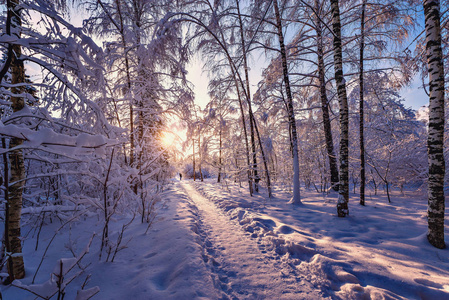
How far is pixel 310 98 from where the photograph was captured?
33.8 feet

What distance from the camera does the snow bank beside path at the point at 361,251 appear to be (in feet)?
7.15

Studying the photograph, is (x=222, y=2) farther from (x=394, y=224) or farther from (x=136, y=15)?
(x=394, y=224)

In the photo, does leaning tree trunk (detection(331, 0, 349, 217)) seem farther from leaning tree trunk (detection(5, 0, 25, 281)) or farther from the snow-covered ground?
leaning tree trunk (detection(5, 0, 25, 281))

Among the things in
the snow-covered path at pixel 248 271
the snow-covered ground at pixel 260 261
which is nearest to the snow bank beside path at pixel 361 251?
the snow-covered ground at pixel 260 261

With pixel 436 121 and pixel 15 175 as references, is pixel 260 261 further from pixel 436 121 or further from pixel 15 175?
pixel 436 121

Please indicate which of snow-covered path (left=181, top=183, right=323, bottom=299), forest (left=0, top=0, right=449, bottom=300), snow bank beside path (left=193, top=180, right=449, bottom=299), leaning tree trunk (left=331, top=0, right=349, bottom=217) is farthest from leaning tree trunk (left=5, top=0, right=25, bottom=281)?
leaning tree trunk (left=331, top=0, right=349, bottom=217)

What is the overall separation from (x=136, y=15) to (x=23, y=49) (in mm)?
6494

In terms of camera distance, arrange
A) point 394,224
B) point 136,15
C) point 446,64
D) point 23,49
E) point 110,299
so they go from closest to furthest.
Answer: point 110,299, point 23,49, point 394,224, point 446,64, point 136,15

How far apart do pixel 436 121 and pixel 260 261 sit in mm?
4306

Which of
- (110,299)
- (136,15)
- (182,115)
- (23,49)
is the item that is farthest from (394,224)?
(136,15)

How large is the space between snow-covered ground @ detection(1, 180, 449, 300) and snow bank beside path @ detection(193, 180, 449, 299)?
0.01 meters

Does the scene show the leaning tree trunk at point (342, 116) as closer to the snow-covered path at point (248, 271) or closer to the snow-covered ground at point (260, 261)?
the snow-covered ground at point (260, 261)

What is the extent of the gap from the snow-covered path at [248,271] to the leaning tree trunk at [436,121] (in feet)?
10.2

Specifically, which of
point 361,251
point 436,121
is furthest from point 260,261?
point 436,121
